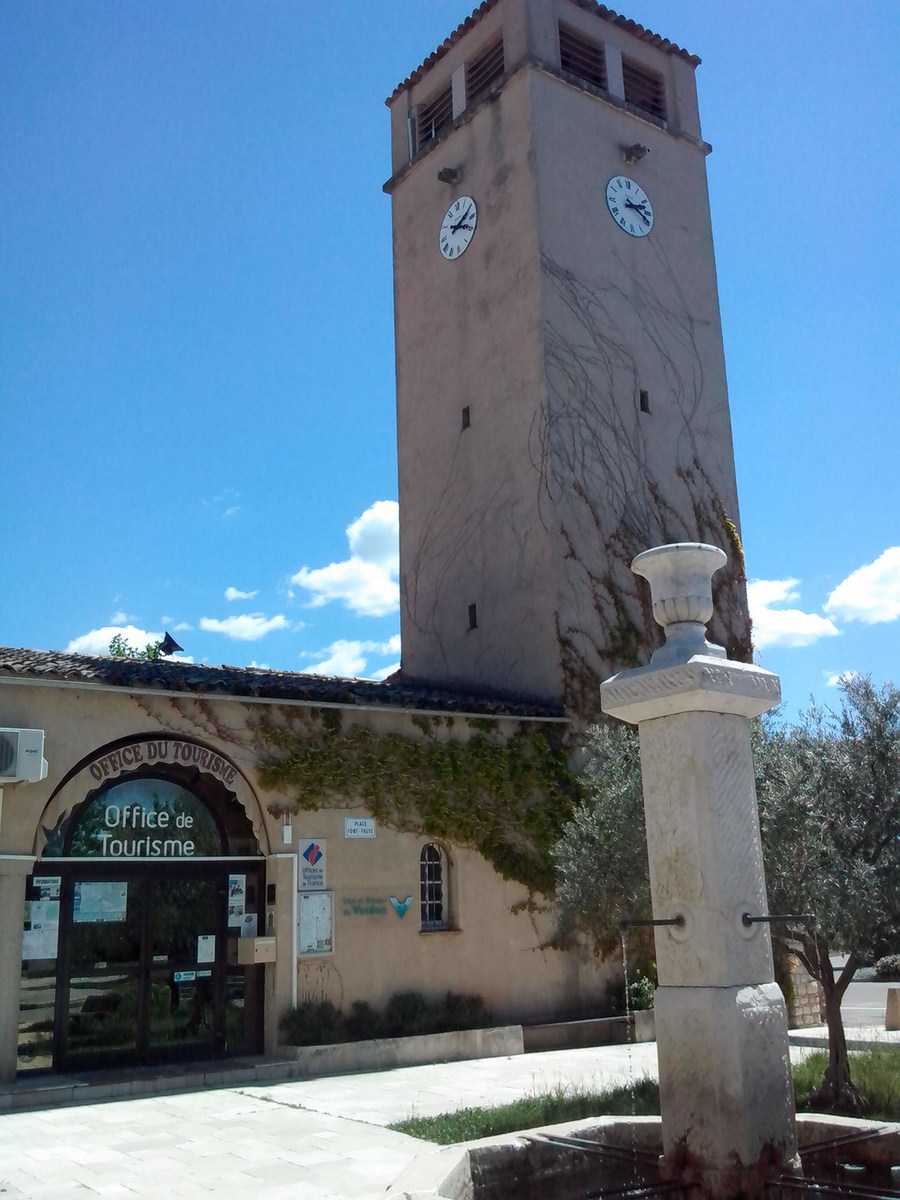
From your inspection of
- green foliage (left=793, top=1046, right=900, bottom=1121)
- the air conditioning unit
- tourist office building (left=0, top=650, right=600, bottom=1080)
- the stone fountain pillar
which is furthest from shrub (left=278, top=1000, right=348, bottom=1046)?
the stone fountain pillar

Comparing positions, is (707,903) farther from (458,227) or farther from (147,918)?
(458,227)

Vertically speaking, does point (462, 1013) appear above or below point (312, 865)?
below

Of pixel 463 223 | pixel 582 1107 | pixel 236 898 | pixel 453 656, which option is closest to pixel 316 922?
pixel 236 898

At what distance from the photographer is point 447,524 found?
21.5m

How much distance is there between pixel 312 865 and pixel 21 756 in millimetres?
4063

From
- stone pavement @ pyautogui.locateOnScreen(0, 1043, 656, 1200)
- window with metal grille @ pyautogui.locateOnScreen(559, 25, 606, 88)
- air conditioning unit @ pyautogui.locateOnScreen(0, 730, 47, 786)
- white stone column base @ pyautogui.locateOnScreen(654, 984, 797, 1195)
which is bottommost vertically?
stone pavement @ pyautogui.locateOnScreen(0, 1043, 656, 1200)

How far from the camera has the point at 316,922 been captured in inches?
566

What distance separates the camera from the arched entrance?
12711 mm

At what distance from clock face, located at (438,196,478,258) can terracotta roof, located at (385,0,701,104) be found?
147 inches

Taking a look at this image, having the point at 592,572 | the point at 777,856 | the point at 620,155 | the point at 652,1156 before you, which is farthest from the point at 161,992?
the point at 620,155

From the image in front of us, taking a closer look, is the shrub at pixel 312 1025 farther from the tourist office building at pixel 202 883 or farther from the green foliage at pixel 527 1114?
the green foliage at pixel 527 1114

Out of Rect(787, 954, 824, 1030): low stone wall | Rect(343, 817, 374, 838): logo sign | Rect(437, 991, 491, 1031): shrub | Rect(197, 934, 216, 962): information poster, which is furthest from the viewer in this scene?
Rect(787, 954, 824, 1030): low stone wall

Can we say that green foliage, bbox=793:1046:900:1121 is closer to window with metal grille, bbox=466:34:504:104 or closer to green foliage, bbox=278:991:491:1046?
green foliage, bbox=278:991:491:1046

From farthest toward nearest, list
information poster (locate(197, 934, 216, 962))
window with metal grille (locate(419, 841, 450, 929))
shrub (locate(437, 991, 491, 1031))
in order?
window with metal grille (locate(419, 841, 450, 929)), shrub (locate(437, 991, 491, 1031)), information poster (locate(197, 934, 216, 962))
